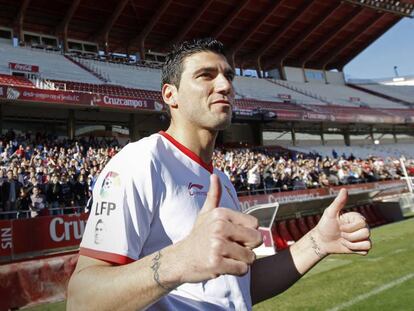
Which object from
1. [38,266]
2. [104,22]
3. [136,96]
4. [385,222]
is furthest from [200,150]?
[104,22]

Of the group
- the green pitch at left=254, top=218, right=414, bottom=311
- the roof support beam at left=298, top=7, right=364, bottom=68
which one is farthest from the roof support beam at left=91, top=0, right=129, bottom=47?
the green pitch at left=254, top=218, right=414, bottom=311

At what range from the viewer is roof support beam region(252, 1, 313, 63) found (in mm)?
37375

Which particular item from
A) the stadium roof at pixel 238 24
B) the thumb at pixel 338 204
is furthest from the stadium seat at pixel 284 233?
the stadium roof at pixel 238 24

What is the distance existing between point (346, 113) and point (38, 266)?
33477mm

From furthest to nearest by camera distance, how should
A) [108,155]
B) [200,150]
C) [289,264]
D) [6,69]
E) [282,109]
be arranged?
[282,109] < [6,69] < [108,155] < [289,264] < [200,150]

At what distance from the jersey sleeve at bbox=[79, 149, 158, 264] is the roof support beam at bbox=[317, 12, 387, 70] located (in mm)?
46772

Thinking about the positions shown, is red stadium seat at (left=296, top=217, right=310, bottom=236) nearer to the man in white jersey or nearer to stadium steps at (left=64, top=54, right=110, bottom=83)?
the man in white jersey

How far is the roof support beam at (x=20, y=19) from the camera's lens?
27906mm

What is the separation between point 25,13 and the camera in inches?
1154

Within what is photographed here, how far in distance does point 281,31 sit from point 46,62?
75.9 feet

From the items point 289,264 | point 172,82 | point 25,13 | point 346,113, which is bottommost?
point 289,264

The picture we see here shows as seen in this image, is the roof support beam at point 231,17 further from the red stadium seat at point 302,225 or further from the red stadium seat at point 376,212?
the red stadium seat at point 302,225

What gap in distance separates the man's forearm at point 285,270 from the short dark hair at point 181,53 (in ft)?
3.57

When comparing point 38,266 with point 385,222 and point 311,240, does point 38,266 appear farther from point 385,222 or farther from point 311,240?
point 385,222
